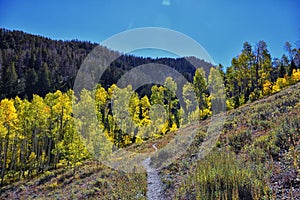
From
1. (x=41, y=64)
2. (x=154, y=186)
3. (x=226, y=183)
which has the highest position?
(x=41, y=64)

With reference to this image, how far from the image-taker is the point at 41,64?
4707 inches

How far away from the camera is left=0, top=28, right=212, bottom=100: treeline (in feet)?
289

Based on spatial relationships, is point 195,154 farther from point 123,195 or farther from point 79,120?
point 79,120

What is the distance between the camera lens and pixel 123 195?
34.2 feet

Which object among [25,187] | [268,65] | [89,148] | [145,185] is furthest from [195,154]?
[268,65]

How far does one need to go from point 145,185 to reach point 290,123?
7.44 meters

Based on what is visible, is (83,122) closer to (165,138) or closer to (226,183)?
(165,138)

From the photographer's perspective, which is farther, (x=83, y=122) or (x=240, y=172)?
(x=83, y=122)

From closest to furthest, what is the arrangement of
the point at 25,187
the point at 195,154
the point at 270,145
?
1. the point at 270,145
2. the point at 195,154
3. the point at 25,187

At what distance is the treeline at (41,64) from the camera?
88.1m

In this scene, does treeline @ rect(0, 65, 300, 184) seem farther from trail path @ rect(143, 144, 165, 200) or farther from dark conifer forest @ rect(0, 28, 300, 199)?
trail path @ rect(143, 144, 165, 200)

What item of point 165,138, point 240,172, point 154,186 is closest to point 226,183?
point 240,172

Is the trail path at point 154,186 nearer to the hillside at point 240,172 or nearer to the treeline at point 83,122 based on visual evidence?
the hillside at point 240,172

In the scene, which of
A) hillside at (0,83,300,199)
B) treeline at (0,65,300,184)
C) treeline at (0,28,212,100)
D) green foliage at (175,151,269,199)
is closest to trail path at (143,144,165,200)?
hillside at (0,83,300,199)
